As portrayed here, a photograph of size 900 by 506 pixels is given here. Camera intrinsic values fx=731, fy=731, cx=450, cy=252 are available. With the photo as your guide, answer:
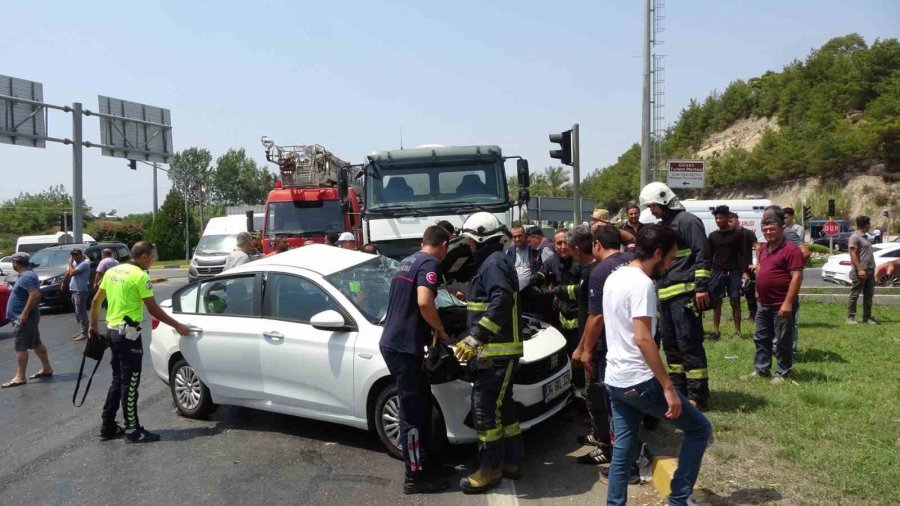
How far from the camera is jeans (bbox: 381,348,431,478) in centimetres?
520

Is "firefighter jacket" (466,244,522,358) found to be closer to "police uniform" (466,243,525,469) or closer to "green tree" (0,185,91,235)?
"police uniform" (466,243,525,469)

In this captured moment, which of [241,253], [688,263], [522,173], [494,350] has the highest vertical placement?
[522,173]

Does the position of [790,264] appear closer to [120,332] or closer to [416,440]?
[416,440]

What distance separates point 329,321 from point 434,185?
17.1 feet

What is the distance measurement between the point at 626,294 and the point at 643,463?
1.73 m

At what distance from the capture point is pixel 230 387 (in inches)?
271

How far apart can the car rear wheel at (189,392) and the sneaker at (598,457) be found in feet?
12.5

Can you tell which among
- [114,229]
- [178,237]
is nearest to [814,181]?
[178,237]

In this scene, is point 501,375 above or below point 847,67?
below

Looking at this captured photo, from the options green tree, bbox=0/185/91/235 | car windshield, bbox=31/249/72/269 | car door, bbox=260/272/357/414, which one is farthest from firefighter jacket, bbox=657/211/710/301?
green tree, bbox=0/185/91/235

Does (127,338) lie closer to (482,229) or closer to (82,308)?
(482,229)

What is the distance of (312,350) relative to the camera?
20.6 ft

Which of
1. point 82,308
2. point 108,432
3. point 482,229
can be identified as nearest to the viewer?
point 482,229

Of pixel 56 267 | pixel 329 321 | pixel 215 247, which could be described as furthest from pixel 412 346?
pixel 215 247
